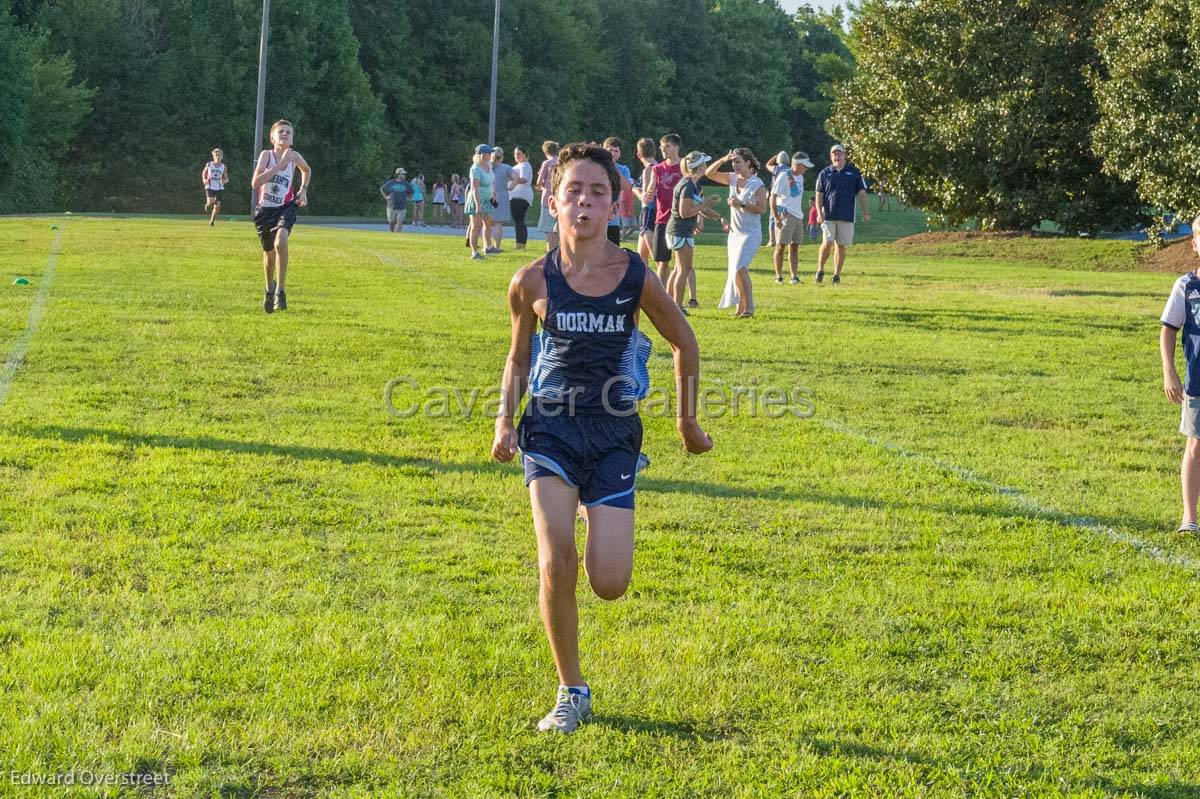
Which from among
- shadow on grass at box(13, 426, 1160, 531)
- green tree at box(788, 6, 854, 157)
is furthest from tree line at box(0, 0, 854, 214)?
shadow on grass at box(13, 426, 1160, 531)

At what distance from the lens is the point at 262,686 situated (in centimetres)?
454

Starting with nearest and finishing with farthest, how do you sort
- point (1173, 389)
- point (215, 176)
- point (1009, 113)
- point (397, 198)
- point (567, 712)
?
point (567, 712)
point (1173, 389)
point (1009, 113)
point (215, 176)
point (397, 198)

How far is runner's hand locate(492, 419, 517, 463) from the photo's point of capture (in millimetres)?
4402

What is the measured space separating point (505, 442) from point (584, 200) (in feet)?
2.64

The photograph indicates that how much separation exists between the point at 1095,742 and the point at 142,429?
6285 millimetres

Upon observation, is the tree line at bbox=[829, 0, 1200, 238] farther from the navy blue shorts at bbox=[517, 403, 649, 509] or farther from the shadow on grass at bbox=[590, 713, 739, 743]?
the shadow on grass at bbox=[590, 713, 739, 743]

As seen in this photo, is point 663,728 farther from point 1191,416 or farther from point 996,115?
point 996,115

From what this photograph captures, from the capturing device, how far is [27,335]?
12906mm

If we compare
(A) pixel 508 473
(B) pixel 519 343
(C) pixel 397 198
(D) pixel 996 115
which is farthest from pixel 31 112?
(B) pixel 519 343

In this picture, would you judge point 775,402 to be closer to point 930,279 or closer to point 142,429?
point 142,429

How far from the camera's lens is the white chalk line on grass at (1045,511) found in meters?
6.38

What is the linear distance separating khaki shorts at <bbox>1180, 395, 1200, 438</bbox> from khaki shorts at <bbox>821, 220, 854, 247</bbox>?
14385 mm

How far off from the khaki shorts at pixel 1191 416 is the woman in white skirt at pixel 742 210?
8784 mm

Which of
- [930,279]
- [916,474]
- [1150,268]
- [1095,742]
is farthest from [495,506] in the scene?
[1150,268]
